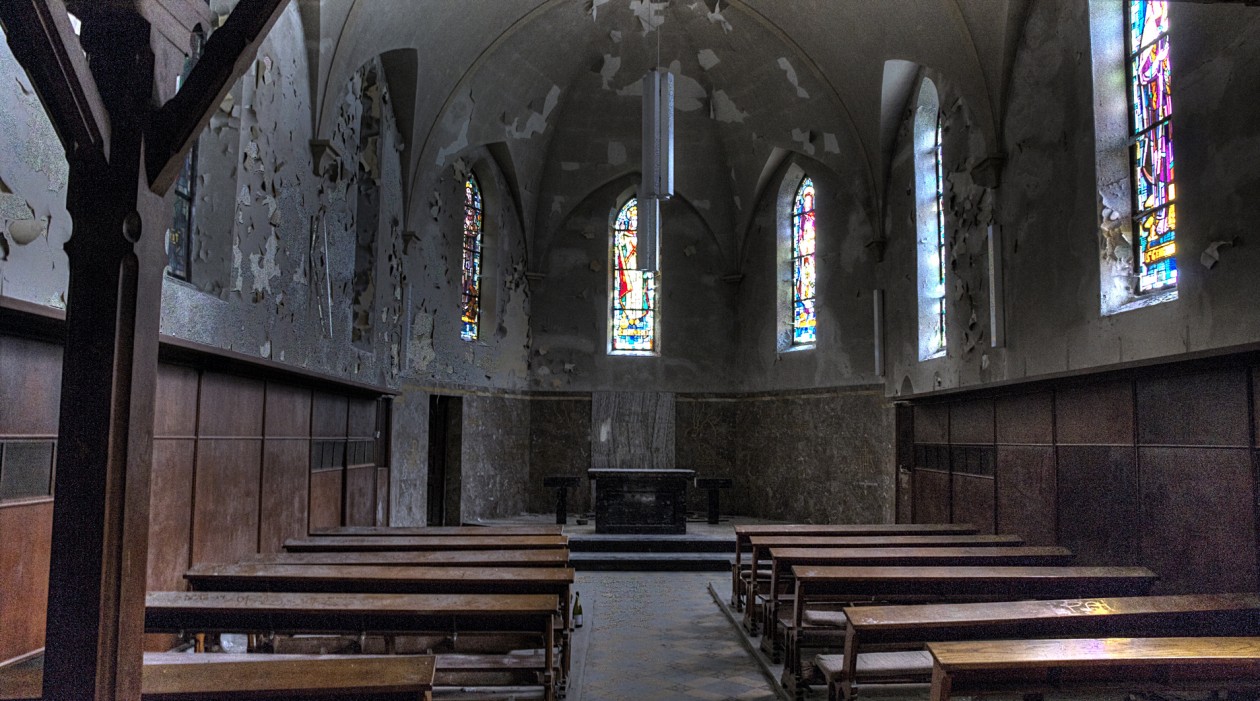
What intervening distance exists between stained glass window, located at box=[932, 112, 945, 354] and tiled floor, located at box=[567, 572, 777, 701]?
4.73 meters

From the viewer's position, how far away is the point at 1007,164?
9.37 metres

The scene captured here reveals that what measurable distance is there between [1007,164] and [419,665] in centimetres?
858

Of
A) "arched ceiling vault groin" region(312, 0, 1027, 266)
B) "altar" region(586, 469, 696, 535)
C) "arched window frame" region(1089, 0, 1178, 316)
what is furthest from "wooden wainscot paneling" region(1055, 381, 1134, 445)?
"altar" region(586, 469, 696, 535)

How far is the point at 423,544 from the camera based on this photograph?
273 inches

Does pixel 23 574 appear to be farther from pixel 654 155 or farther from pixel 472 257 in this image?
pixel 472 257

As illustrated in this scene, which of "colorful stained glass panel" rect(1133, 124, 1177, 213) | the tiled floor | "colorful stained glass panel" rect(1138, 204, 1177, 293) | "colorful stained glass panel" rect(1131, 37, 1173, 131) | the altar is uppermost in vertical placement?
"colorful stained glass panel" rect(1131, 37, 1173, 131)

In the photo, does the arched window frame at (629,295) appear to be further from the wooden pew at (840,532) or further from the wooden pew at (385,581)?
the wooden pew at (385,581)

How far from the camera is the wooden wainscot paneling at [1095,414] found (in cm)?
648

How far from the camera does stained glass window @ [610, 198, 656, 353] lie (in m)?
17.2

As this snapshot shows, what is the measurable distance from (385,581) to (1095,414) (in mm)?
5639

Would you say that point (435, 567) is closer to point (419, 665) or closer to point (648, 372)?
point (419, 665)

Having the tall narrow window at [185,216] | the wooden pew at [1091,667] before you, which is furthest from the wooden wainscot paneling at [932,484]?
the tall narrow window at [185,216]

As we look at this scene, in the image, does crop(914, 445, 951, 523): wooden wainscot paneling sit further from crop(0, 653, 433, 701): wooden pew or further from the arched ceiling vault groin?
crop(0, 653, 433, 701): wooden pew

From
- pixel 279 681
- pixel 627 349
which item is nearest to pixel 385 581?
pixel 279 681
